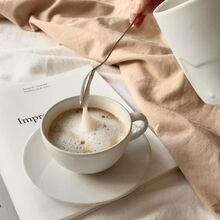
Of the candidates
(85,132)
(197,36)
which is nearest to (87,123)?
(85,132)

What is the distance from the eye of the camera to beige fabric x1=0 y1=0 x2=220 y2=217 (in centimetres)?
38

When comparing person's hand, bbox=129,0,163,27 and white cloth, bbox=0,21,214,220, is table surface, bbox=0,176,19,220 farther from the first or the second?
person's hand, bbox=129,0,163,27

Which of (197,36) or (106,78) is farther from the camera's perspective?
(106,78)

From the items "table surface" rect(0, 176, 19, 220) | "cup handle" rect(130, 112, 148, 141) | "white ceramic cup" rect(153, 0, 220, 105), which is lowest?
"table surface" rect(0, 176, 19, 220)

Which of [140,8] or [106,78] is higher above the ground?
[140,8]

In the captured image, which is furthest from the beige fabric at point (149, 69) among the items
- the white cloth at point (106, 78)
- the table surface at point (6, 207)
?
the table surface at point (6, 207)

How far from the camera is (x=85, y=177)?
37 centimetres

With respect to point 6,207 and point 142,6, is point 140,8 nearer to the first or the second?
point 142,6

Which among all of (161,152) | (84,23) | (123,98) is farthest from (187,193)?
(84,23)

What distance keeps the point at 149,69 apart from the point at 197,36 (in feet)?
0.67

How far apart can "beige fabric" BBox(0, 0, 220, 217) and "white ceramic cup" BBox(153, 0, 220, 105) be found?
0.21ft

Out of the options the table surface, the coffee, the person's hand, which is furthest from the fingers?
the table surface

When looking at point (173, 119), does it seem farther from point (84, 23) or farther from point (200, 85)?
point (84, 23)

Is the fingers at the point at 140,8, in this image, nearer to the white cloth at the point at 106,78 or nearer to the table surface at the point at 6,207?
the white cloth at the point at 106,78
